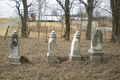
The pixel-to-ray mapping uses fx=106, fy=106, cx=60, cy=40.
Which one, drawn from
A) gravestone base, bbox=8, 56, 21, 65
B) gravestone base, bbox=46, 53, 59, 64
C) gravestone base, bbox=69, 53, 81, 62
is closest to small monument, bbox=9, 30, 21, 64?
gravestone base, bbox=8, 56, 21, 65

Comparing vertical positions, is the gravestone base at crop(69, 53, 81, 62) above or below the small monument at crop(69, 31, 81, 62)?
below

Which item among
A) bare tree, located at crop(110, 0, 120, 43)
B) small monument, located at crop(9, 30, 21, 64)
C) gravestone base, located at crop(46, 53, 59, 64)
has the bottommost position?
gravestone base, located at crop(46, 53, 59, 64)

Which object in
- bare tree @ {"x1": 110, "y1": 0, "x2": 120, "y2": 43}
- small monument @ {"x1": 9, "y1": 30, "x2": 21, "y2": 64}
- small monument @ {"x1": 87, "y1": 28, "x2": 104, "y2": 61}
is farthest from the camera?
bare tree @ {"x1": 110, "y1": 0, "x2": 120, "y2": 43}

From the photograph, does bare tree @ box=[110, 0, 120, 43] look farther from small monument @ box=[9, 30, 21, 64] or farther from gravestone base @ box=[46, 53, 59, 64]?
small monument @ box=[9, 30, 21, 64]

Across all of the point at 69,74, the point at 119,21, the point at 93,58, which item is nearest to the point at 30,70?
the point at 69,74

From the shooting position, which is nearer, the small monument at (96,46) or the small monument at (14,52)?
the small monument at (14,52)

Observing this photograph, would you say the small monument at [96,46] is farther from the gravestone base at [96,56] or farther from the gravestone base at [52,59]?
the gravestone base at [52,59]

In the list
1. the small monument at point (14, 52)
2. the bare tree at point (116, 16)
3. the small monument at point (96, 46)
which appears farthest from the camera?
the bare tree at point (116, 16)

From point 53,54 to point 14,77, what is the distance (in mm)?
1808

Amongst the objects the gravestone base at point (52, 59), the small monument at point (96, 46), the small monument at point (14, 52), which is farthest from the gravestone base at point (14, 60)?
the small monument at point (96, 46)

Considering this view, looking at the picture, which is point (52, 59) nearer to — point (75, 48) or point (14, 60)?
point (75, 48)

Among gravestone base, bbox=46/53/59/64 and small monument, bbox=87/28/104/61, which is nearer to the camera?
gravestone base, bbox=46/53/59/64

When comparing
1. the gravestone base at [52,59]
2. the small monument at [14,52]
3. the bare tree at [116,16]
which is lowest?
the gravestone base at [52,59]

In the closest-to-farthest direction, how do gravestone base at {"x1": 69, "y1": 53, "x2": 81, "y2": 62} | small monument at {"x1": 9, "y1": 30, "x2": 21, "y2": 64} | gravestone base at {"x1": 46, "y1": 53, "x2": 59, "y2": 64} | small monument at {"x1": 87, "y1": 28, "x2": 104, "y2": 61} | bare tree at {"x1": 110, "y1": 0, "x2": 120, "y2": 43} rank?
1. small monument at {"x1": 9, "y1": 30, "x2": 21, "y2": 64}
2. gravestone base at {"x1": 46, "y1": 53, "x2": 59, "y2": 64}
3. gravestone base at {"x1": 69, "y1": 53, "x2": 81, "y2": 62}
4. small monument at {"x1": 87, "y1": 28, "x2": 104, "y2": 61}
5. bare tree at {"x1": 110, "y1": 0, "x2": 120, "y2": 43}
